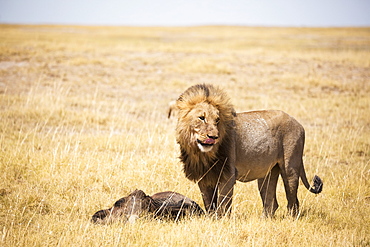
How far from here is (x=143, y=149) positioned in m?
8.45

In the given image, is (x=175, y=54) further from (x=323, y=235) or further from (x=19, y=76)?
(x=323, y=235)

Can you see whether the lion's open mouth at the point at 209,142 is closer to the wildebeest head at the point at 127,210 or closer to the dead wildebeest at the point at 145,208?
the dead wildebeest at the point at 145,208

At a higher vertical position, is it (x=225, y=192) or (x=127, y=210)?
(x=225, y=192)

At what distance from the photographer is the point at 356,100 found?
48.8 ft

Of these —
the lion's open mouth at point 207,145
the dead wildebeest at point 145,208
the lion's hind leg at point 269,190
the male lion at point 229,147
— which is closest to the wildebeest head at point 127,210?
the dead wildebeest at point 145,208

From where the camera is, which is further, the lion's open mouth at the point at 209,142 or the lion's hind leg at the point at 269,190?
the lion's hind leg at the point at 269,190

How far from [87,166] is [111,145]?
2098 millimetres

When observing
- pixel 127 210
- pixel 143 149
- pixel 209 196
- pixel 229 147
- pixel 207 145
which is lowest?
pixel 143 149

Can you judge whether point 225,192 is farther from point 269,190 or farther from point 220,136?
A: point 269,190

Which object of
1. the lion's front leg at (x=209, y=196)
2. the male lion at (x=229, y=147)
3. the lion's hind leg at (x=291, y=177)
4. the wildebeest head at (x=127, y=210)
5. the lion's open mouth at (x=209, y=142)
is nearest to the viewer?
the lion's open mouth at (x=209, y=142)

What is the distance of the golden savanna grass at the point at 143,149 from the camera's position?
461cm

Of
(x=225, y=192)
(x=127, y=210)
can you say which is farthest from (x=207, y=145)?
(x=127, y=210)

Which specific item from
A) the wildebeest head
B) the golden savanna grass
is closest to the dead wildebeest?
the wildebeest head

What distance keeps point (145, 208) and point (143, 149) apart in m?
3.53
